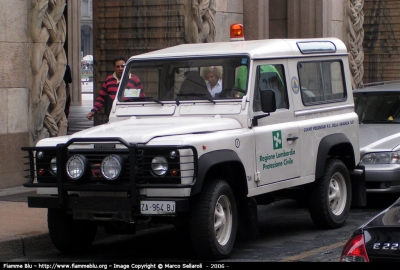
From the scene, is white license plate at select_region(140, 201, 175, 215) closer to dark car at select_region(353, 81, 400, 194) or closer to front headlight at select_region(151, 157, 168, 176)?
front headlight at select_region(151, 157, 168, 176)

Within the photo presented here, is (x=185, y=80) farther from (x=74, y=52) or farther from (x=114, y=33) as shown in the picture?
(x=74, y=52)

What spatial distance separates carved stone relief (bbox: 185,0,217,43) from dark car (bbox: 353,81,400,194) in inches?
140

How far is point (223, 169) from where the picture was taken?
787 cm

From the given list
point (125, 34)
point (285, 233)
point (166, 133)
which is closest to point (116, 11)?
point (125, 34)

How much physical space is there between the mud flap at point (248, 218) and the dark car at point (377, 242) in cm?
326

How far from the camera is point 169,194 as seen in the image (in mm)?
7242

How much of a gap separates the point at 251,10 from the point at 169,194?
35.0 feet

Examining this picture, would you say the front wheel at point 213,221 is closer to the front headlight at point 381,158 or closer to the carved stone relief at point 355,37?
the front headlight at point 381,158

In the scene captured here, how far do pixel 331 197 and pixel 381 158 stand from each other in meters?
1.70

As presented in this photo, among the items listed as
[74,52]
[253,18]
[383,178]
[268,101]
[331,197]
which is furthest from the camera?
[74,52]

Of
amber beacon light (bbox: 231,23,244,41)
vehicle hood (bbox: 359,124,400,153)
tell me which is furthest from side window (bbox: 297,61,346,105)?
vehicle hood (bbox: 359,124,400,153)

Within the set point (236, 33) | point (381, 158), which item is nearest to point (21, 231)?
point (236, 33)

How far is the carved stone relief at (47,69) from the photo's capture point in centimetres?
1186

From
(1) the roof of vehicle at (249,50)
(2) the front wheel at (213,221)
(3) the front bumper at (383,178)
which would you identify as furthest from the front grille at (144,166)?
(3) the front bumper at (383,178)
